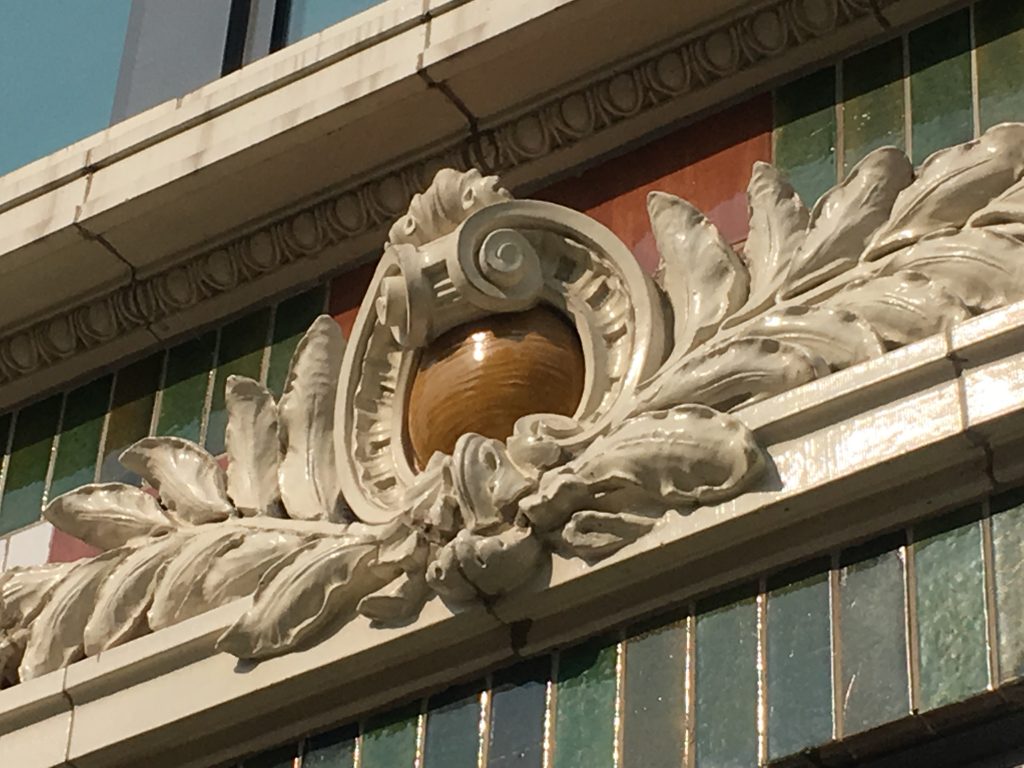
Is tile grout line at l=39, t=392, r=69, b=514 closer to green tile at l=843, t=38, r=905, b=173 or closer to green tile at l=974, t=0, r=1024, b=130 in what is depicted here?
green tile at l=843, t=38, r=905, b=173

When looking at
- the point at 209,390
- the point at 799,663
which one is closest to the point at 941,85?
the point at 799,663

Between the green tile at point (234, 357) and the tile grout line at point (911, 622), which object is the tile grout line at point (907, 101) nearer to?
the tile grout line at point (911, 622)

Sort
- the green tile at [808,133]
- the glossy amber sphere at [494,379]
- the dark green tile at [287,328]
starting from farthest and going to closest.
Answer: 1. the dark green tile at [287,328]
2. the green tile at [808,133]
3. the glossy amber sphere at [494,379]

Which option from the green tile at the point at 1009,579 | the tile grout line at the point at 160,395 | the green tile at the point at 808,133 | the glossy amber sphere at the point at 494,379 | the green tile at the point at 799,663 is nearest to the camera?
the green tile at the point at 1009,579

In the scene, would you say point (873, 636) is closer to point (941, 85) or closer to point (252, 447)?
point (941, 85)

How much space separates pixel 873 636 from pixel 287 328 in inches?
56.0

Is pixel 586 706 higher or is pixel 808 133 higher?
pixel 808 133

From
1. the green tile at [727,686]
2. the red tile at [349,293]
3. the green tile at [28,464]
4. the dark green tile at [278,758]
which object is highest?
the red tile at [349,293]

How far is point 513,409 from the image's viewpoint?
439 centimetres

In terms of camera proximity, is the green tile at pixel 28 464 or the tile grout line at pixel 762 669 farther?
the green tile at pixel 28 464

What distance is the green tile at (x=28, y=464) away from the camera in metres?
Answer: 5.17

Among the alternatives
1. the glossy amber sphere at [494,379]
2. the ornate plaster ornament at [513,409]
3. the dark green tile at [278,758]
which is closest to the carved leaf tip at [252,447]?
the ornate plaster ornament at [513,409]

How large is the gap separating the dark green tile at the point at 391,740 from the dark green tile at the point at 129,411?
861 millimetres

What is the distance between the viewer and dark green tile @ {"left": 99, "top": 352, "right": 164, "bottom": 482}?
5.09 metres
